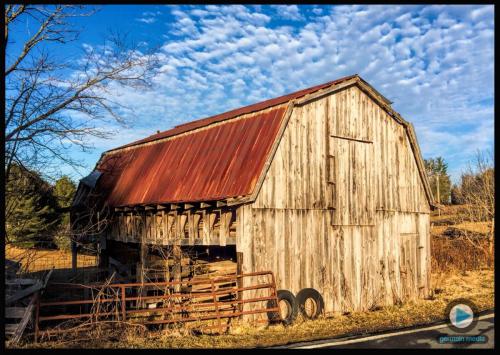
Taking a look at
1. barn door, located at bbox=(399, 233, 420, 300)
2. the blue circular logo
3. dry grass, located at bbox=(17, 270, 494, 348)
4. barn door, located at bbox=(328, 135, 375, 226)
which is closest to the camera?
dry grass, located at bbox=(17, 270, 494, 348)

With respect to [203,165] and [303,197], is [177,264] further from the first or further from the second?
[303,197]

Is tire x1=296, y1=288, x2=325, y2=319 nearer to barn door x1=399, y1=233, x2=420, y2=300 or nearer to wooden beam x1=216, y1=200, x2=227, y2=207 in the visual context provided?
wooden beam x1=216, y1=200, x2=227, y2=207

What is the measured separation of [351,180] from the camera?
52.0ft

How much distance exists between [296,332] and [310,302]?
2.73 meters

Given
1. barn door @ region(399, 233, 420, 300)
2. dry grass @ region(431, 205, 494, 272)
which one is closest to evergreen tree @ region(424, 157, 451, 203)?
dry grass @ region(431, 205, 494, 272)

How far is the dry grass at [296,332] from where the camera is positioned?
1022cm

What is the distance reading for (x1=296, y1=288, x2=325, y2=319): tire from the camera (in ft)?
44.7

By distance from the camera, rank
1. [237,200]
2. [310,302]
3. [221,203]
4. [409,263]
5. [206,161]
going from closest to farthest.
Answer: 1. [237,200]
2. [221,203]
3. [310,302]
4. [206,161]
5. [409,263]

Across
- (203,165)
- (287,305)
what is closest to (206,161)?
(203,165)

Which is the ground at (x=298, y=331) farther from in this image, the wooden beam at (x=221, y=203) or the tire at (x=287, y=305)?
the wooden beam at (x=221, y=203)

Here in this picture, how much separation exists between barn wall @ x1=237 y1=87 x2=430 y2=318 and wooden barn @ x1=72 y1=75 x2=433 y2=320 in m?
0.04

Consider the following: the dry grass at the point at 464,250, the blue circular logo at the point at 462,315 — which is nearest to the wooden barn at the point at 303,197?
the blue circular logo at the point at 462,315
